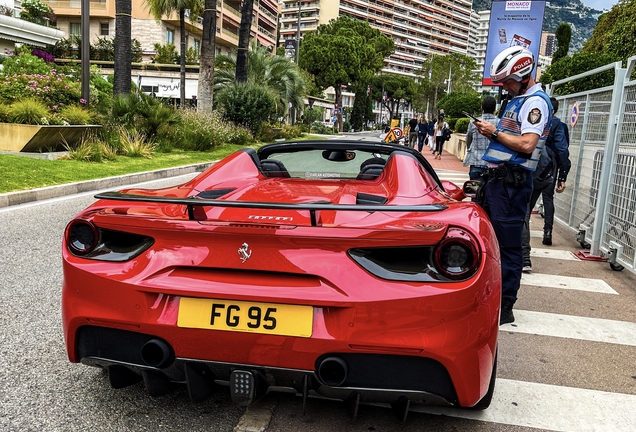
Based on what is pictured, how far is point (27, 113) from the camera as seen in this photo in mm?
13906

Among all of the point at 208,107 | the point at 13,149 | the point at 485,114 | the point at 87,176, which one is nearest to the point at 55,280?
the point at 485,114

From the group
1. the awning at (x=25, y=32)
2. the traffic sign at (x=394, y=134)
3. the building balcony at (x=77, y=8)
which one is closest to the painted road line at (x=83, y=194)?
the traffic sign at (x=394, y=134)

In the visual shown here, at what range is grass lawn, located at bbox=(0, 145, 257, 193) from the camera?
1012cm

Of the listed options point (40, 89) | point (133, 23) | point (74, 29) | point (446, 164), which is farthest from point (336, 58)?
point (40, 89)

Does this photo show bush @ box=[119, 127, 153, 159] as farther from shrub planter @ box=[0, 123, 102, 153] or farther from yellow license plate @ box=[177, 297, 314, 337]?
yellow license plate @ box=[177, 297, 314, 337]

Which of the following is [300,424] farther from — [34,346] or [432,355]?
[34,346]

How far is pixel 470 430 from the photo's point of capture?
8.87 ft

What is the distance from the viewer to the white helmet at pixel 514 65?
401 centimetres

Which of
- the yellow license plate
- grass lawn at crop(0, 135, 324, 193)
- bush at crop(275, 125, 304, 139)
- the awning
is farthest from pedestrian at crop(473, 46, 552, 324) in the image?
the awning

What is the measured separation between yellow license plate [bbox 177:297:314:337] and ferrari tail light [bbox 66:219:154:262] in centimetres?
37

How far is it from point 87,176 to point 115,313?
33.6 feet

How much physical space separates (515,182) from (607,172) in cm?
373

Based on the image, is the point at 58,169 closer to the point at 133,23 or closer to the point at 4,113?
the point at 4,113

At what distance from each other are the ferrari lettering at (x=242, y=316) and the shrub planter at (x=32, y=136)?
42.7ft
